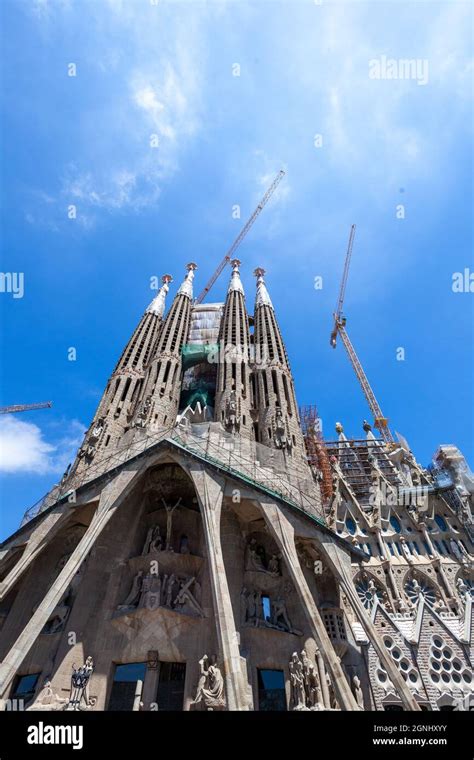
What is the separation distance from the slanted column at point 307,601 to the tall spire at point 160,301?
86.4 feet

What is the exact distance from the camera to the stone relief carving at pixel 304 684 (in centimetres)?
1292

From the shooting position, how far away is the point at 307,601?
45.2 ft

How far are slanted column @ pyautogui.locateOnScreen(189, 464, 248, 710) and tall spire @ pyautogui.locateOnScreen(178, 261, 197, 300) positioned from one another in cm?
2736

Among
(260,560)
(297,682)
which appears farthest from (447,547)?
(297,682)

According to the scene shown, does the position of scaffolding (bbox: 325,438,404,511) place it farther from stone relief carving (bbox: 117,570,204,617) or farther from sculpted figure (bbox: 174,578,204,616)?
sculpted figure (bbox: 174,578,204,616)

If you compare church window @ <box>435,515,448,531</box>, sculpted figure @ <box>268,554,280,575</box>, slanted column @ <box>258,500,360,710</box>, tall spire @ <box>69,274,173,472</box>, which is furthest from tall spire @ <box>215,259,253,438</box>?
church window @ <box>435,515,448,531</box>

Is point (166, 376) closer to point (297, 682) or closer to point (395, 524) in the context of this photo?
point (395, 524)

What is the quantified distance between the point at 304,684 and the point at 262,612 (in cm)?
312

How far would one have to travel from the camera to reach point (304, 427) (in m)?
37.0

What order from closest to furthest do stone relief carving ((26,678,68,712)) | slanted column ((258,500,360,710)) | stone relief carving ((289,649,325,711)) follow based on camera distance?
slanted column ((258,500,360,710)), stone relief carving ((289,649,325,711)), stone relief carving ((26,678,68,712))

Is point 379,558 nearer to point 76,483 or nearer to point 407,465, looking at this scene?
point 407,465

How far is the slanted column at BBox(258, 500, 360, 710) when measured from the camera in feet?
38.2
